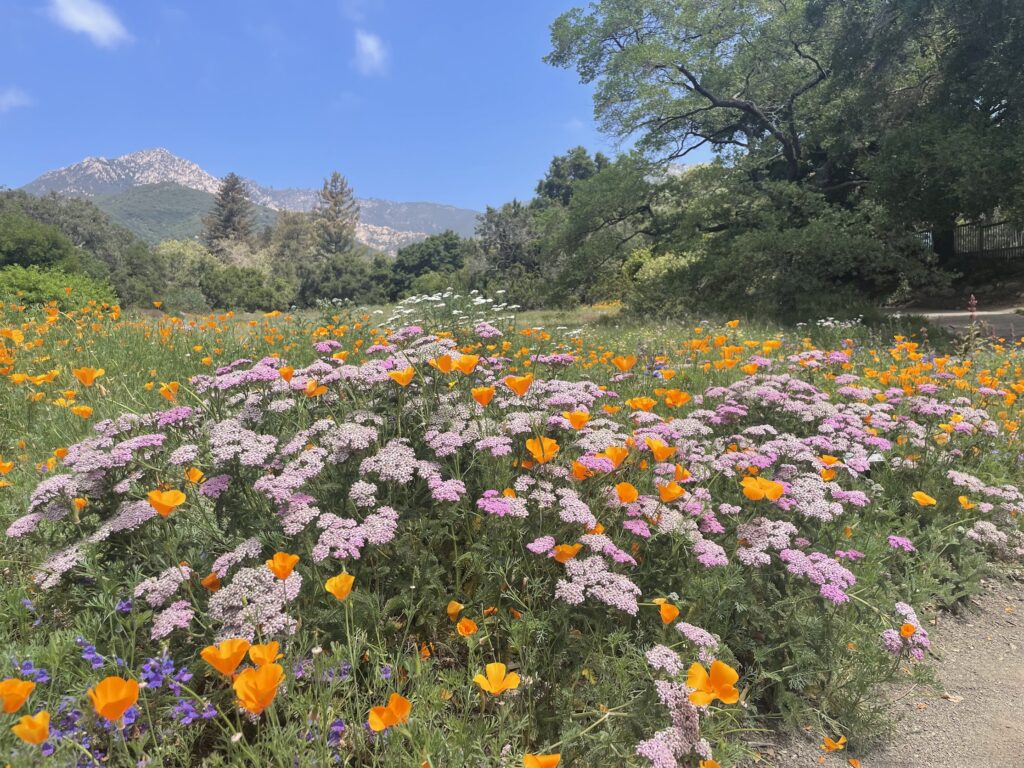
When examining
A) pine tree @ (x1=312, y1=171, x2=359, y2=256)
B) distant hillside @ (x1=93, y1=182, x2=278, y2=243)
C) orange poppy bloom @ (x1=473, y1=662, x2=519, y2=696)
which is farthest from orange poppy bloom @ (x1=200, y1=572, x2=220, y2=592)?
distant hillside @ (x1=93, y1=182, x2=278, y2=243)

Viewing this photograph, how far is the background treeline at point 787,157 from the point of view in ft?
39.0

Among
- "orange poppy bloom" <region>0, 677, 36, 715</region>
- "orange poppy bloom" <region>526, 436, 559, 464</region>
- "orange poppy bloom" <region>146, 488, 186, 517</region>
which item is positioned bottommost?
"orange poppy bloom" <region>0, 677, 36, 715</region>

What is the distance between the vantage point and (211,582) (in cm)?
167

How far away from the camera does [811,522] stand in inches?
93.4

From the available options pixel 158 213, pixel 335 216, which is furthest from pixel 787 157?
pixel 158 213

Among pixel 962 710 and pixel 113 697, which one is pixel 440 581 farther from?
pixel 962 710

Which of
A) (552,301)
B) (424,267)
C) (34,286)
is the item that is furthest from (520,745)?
(424,267)

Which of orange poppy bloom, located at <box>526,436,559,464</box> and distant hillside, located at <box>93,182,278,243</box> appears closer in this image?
orange poppy bloom, located at <box>526,436,559,464</box>

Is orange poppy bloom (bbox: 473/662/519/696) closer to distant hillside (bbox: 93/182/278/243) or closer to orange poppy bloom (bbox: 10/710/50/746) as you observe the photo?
orange poppy bloom (bbox: 10/710/50/746)

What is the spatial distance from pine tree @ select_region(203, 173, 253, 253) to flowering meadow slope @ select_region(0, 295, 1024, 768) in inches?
3118

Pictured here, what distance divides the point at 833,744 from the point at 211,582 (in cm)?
209

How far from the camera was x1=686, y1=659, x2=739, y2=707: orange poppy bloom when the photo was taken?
131 cm

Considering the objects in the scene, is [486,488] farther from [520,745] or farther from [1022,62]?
[1022,62]

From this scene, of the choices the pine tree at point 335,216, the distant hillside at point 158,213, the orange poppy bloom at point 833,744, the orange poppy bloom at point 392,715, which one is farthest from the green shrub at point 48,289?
the distant hillside at point 158,213
